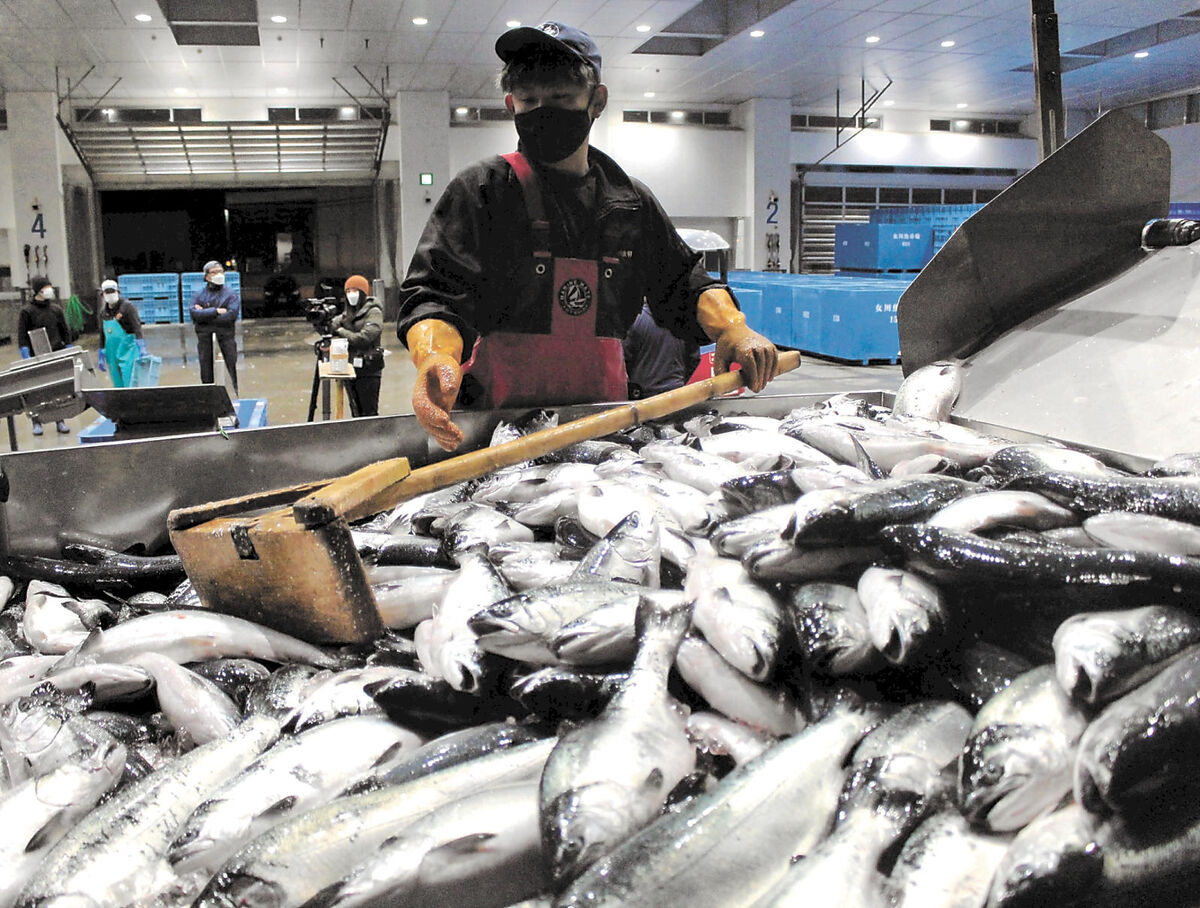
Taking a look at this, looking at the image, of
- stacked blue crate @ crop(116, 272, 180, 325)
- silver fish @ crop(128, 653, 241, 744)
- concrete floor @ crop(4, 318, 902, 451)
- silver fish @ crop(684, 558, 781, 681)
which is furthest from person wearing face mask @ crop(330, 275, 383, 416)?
stacked blue crate @ crop(116, 272, 180, 325)

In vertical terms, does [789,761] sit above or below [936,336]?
below

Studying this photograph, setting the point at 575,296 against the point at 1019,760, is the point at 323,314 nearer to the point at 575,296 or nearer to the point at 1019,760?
the point at 575,296

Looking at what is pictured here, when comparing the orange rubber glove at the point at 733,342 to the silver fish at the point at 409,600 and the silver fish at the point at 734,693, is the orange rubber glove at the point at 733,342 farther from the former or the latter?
the silver fish at the point at 734,693

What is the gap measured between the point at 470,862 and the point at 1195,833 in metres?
0.76

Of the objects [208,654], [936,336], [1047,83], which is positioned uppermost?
[1047,83]

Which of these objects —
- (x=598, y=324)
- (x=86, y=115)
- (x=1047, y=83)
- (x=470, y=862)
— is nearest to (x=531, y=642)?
(x=470, y=862)

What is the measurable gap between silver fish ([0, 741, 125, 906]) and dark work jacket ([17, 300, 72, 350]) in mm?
10119

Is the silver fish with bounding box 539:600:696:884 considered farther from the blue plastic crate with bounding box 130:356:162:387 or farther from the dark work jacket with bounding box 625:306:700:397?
the blue plastic crate with bounding box 130:356:162:387

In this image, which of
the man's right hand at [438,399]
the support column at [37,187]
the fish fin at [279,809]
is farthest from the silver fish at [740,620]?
the support column at [37,187]

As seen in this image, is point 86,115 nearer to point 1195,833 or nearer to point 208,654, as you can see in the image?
point 208,654

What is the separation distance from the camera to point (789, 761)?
105 centimetres

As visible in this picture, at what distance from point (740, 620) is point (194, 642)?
112 centimetres

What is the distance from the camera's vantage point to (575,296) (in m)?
3.26

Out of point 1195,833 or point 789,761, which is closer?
point 1195,833
